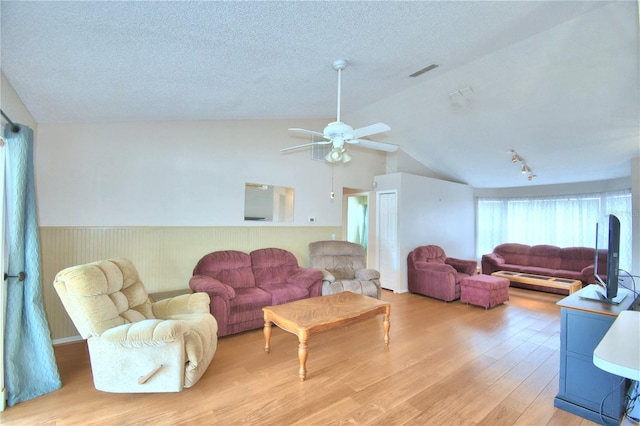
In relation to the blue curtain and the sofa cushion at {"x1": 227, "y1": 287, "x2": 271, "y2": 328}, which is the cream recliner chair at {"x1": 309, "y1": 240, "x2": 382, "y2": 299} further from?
the blue curtain

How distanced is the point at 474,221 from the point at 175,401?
733 centimetres

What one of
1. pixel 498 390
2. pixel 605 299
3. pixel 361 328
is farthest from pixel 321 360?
pixel 605 299

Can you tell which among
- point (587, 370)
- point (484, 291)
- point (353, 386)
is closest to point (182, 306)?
point (353, 386)

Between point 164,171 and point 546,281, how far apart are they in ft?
20.6

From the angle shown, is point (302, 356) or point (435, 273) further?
point (435, 273)

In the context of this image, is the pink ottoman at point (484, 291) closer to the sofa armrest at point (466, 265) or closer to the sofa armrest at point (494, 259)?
the sofa armrest at point (466, 265)

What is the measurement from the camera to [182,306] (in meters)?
2.88

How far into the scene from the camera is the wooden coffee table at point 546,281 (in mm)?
4715

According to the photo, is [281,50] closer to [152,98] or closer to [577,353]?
[152,98]

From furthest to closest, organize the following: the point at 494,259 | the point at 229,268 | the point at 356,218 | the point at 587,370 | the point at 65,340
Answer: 1. the point at 356,218
2. the point at 494,259
3. the point at 229,268
4. the point at 65,340
5. the point at 587,370

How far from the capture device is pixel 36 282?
2229 mm

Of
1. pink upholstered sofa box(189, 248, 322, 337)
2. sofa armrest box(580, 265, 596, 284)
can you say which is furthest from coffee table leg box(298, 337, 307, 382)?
sofa armrest box(580, 265, 596, 284)

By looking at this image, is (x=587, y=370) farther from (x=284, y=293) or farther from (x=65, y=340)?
(x=65, y=340)

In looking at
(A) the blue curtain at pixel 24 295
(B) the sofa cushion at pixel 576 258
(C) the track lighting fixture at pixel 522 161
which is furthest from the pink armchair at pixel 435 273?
(A) the blue curtain at pixel 24 295
